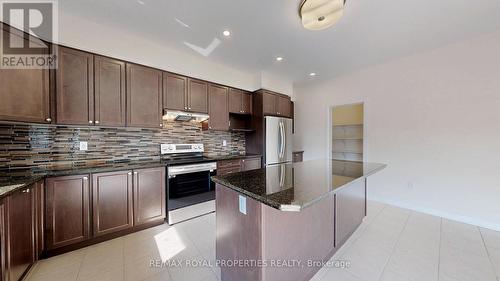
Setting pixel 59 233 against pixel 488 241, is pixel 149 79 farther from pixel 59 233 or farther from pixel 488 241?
pixel 488 241

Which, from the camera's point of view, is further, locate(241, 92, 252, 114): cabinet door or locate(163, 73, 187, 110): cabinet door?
locate(241, 92, 252, 114): cabinet door

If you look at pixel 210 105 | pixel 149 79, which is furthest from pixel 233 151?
pixel 149 79

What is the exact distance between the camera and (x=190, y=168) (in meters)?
2.70

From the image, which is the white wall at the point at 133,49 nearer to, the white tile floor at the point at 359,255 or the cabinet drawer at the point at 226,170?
the cabinet drawer at the point at 226,170

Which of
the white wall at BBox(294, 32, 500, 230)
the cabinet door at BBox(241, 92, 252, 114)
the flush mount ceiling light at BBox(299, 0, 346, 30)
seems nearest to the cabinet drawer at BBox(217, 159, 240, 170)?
the cabinet door at BBox(241, 92, 252, 114)

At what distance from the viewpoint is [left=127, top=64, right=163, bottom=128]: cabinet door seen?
2471 mm

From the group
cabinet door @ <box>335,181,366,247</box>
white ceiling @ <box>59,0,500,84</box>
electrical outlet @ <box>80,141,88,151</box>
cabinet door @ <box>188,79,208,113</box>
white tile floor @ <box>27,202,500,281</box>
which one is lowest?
white tile floor @ <box>27,202,500,281</box>

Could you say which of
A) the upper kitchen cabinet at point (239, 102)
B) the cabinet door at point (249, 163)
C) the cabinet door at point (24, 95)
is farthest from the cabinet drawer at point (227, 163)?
the cabinet door at point (24, 95)

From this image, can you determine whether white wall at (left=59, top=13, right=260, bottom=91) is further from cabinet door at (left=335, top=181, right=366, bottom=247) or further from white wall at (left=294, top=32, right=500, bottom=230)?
white wall at (left=294, top=32, right=500, bottom=230)

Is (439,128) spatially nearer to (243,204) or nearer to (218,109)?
(243,204)

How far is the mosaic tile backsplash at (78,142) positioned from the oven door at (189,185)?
2.09 feet

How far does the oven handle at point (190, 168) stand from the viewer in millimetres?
2533

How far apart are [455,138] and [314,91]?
2627 millimetres

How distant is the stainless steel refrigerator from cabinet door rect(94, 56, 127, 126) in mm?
2501
